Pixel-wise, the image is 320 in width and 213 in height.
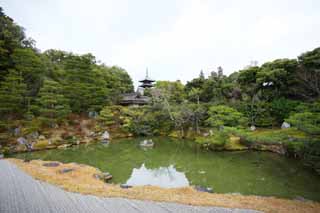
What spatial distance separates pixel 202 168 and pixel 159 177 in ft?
6.20

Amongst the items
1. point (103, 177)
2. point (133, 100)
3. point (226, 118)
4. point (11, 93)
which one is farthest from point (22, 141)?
point (226, 118)

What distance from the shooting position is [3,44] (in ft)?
40.9

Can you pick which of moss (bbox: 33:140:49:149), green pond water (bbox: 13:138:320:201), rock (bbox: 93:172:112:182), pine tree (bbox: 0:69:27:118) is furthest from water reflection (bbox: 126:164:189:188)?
pine tree (bbox: 0:69:27:118)

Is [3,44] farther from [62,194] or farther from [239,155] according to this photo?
[239,155]

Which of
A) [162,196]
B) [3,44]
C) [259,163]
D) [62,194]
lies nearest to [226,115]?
[259,163]

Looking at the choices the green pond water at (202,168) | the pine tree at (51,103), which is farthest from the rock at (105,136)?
the pine tree at (51,103)

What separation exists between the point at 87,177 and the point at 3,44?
13.1m

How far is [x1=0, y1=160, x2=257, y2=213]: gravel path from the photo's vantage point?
3164 mm

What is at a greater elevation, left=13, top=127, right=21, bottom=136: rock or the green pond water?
left=13, top=127, right=21, bottom=136: rock

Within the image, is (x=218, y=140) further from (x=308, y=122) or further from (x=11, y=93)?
(x=11, y=93)

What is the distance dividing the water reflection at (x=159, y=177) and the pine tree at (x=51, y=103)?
299 inches

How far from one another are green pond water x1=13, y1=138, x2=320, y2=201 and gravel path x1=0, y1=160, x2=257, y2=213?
2.20 m

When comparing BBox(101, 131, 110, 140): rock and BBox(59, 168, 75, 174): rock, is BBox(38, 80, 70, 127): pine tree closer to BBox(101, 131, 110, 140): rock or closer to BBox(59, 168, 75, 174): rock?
BBox(101, 131, 110, 140): rock

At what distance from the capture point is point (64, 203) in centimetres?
341
